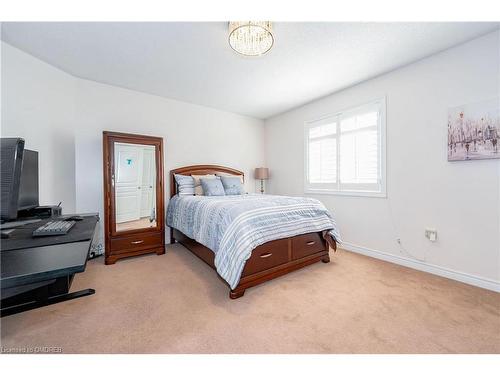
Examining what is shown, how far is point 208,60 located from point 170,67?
51cm

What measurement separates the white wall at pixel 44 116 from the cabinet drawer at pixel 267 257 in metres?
2.52

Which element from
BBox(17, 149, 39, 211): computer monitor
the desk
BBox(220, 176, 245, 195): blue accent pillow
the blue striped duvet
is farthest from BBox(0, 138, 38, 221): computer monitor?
BBox(220, 176, 245, 195): blue accent pillow

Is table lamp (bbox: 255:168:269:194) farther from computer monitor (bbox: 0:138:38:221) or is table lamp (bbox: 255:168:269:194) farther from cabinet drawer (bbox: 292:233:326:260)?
computer monitor (bbox: 0:138:38:221)

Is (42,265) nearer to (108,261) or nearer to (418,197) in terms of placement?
(108,261)

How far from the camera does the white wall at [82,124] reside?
2.28 metres

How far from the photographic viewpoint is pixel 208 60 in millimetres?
2434

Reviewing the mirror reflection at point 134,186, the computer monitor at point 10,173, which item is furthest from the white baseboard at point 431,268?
the computer monitor at point 10,173

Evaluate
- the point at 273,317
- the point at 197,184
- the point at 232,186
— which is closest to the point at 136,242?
the point at 197,184

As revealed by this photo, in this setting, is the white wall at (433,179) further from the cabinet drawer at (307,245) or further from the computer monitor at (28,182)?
the computer monitor at (28,182)

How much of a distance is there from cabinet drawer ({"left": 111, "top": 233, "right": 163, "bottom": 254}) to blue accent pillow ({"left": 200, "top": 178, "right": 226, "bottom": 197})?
3.06 ft

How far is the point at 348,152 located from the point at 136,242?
3.28 metres

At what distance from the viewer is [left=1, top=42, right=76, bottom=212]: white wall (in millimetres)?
2174
